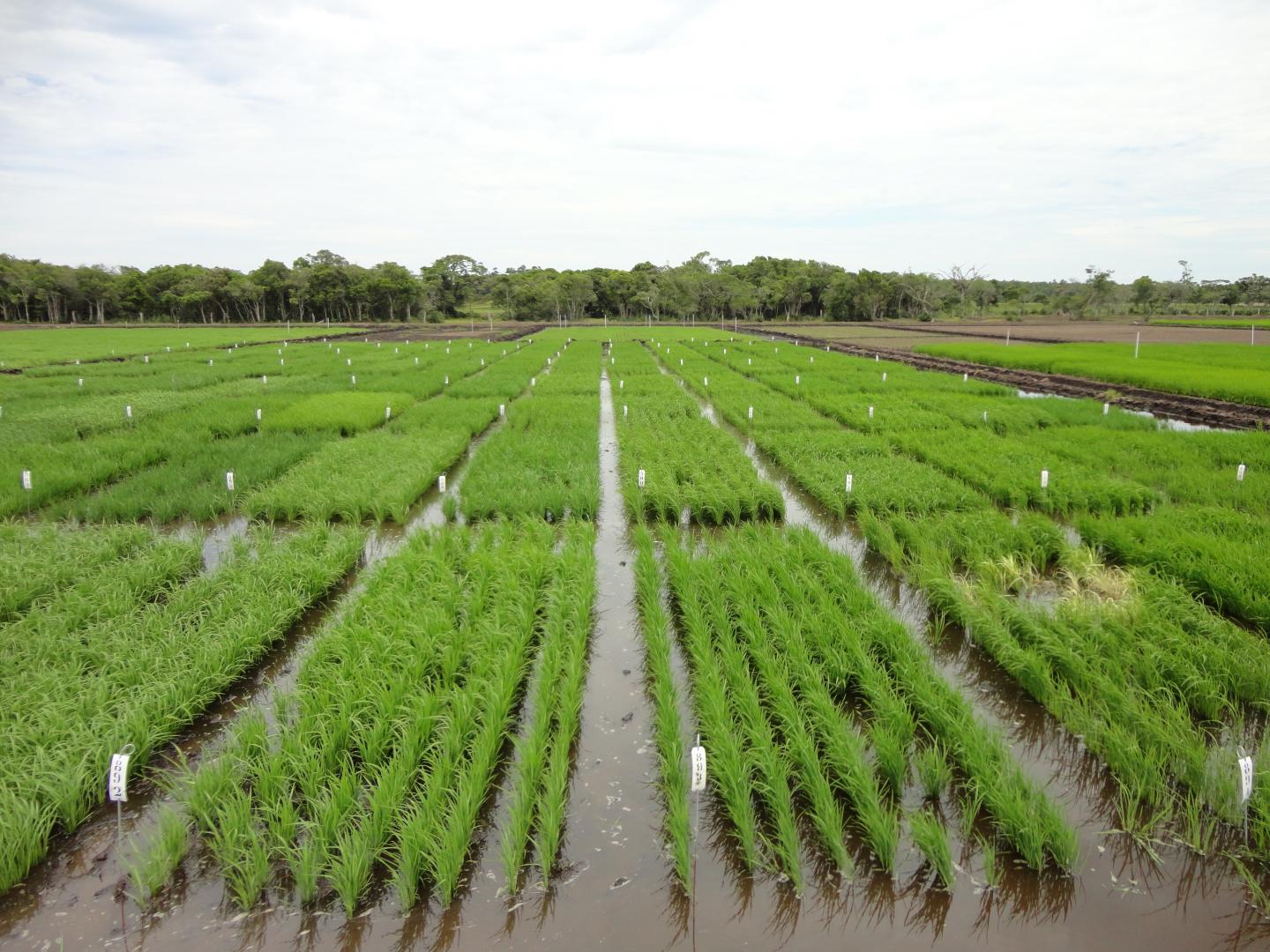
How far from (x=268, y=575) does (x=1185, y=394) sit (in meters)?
19.1

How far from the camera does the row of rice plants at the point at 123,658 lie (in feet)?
10.7

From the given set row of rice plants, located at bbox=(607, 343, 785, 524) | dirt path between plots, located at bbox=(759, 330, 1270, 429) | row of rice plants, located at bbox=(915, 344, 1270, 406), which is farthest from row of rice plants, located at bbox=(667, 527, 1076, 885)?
row of rice plants, located at bbox=(915, 344, 1270, 406)

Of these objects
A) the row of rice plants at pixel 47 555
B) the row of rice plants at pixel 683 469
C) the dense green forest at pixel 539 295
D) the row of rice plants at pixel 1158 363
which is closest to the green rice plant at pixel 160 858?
the row of rice plants at pixel 47 555

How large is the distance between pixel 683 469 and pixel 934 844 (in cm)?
670

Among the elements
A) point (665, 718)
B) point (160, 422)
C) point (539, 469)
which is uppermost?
point (160, 422)

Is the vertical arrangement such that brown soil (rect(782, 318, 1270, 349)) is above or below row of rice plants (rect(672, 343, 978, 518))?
above

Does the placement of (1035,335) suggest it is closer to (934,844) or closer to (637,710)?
(637,710)

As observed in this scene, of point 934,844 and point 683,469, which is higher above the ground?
point 683,469

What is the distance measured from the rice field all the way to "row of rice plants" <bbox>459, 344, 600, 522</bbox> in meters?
0.10

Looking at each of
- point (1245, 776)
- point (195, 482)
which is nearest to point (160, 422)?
point (195, 482)

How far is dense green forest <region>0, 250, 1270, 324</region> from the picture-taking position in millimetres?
60156

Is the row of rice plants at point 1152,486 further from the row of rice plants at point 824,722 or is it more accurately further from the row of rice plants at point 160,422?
the row of rice plants at point 160,422

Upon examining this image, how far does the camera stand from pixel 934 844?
3.04 m

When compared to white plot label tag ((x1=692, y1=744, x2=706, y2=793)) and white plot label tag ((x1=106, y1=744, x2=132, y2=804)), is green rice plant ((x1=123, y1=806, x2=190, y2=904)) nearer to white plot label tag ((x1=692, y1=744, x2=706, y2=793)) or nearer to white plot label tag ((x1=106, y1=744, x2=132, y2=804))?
white plot label tag ((x1=106, y1=744, x2=132, y2=804))
